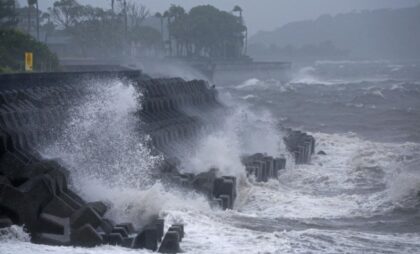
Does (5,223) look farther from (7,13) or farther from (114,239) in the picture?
(7,13)

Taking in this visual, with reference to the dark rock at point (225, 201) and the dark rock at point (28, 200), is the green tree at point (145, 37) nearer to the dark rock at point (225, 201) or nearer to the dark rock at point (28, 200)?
the dark rock at point (225, 201)

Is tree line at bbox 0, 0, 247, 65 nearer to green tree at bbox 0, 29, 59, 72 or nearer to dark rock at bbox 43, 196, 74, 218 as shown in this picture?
green tree at bbox 0, 29, 59, 72

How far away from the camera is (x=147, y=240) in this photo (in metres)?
9.79

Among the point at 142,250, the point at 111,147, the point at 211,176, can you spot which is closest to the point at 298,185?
the point at 211,176

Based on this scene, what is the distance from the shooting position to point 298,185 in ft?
56.4

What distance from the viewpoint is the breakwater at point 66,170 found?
993 centimetres

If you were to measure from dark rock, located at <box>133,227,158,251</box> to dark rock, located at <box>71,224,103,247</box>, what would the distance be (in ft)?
1.66

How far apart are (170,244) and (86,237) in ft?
3.74

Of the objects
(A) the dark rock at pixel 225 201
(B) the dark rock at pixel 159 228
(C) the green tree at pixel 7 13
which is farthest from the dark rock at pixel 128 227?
(C) the green tree at pixel 7 13

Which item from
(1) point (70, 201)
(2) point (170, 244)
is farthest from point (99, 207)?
(2) point (170, 244)

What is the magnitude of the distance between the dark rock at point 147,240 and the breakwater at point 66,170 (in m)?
0.01

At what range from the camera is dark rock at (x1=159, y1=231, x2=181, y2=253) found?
9641 mm

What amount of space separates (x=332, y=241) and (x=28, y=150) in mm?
5507

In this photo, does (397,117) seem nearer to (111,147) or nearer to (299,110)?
(299,110)
